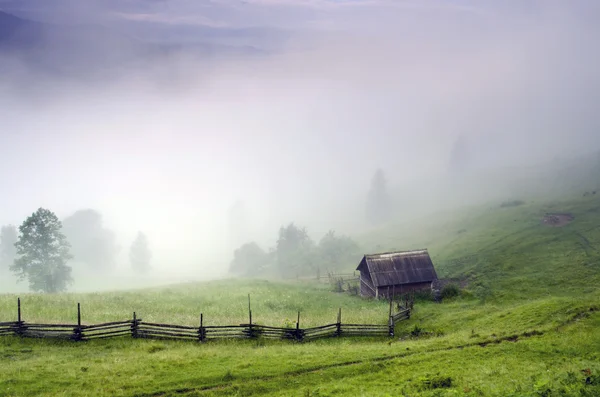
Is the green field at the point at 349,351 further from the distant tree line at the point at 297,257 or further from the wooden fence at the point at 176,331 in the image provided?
the distant tree line at the point at 297,257

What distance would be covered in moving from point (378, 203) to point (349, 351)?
12303 cm

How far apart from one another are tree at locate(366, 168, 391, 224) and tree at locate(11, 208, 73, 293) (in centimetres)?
10793

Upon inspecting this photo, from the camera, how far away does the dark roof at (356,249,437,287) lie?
50.5 m

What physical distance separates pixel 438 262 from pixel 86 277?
97.7 meters

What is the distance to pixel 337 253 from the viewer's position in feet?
290

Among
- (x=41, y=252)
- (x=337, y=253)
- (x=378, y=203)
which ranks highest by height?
(x=378, y=203)

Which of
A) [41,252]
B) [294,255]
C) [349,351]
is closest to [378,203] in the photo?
[294,255]

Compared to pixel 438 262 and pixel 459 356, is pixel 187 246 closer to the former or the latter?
pixel 438 262

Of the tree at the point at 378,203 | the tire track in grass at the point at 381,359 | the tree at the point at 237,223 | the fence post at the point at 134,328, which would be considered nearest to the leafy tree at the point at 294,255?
the tree at the point at 378,203

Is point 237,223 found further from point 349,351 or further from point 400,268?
point 349,351

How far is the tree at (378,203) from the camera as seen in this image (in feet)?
466

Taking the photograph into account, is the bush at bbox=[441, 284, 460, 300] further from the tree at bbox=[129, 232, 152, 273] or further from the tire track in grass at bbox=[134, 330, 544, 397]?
the tree at bbox=[129, 232, 152, 273]

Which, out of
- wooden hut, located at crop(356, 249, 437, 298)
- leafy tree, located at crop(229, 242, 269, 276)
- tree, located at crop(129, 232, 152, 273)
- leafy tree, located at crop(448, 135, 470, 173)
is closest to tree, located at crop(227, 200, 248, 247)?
tree, located at crop(129, 232, 152, 273)

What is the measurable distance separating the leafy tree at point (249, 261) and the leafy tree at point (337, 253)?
23550mm
